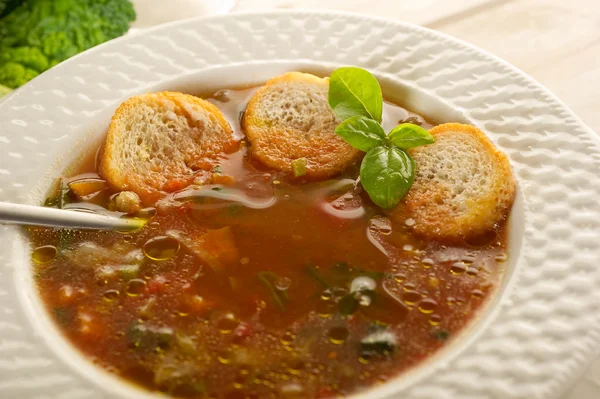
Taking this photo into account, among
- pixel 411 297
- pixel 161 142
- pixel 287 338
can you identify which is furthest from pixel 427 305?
pixel 161 142

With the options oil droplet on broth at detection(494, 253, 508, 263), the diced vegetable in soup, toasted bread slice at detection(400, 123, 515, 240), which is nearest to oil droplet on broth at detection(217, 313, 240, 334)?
the diced vegetable in soup

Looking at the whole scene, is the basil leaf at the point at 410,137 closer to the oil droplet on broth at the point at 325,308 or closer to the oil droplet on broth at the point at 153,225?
the oil droplet on broth at the point at 325,308

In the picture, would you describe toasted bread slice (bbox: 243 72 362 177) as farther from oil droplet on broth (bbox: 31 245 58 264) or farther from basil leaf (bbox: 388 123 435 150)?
oil droplet on broth (bbox: 31 245 58 264)

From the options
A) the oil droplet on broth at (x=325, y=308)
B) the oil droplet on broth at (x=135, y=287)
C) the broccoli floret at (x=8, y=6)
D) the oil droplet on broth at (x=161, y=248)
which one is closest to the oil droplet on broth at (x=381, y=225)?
the oil droplet on broth at (x=325, y=308)

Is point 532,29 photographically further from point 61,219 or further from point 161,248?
point 61,219

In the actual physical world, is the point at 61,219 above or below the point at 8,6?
below

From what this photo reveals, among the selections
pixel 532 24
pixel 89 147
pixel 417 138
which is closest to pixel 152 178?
pixel 89 147
